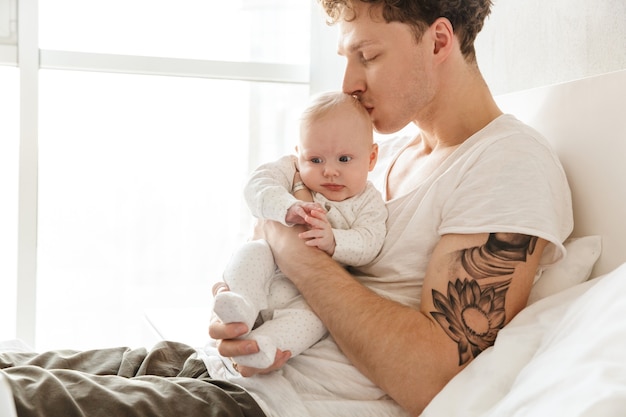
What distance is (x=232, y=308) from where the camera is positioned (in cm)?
131

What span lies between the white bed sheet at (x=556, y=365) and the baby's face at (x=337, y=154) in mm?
466

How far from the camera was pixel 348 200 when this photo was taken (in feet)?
5.13

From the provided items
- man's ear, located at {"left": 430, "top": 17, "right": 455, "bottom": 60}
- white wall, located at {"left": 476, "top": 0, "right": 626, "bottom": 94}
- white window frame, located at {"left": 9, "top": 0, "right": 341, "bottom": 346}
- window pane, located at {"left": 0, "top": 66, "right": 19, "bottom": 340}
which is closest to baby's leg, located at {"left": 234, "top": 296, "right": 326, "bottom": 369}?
man's ear, located at {"left": 430, "top": 17, "right": 455, "bottom": 60}

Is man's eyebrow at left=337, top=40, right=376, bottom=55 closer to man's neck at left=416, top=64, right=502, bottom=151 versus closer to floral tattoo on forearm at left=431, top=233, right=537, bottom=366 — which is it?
man's neck at left=416, top=64, right=502, bottom=151

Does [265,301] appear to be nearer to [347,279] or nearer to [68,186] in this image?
[347,279]

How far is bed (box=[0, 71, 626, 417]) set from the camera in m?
0.89

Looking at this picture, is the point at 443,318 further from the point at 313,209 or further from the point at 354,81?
the point at 354,81

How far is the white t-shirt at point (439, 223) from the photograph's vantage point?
1304 mm

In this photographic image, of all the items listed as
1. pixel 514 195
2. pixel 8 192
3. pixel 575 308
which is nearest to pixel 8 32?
pixel 8 192

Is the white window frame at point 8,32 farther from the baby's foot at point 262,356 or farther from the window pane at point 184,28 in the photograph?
the baby's foot at point 262,356

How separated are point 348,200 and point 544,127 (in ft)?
1.48

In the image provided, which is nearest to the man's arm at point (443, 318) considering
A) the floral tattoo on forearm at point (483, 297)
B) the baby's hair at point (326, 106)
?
the floral tattoo on forearm at point (483, 297)

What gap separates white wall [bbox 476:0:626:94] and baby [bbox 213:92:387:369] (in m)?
0.58

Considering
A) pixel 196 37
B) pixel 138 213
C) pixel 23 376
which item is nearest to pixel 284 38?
pixel 196 37
